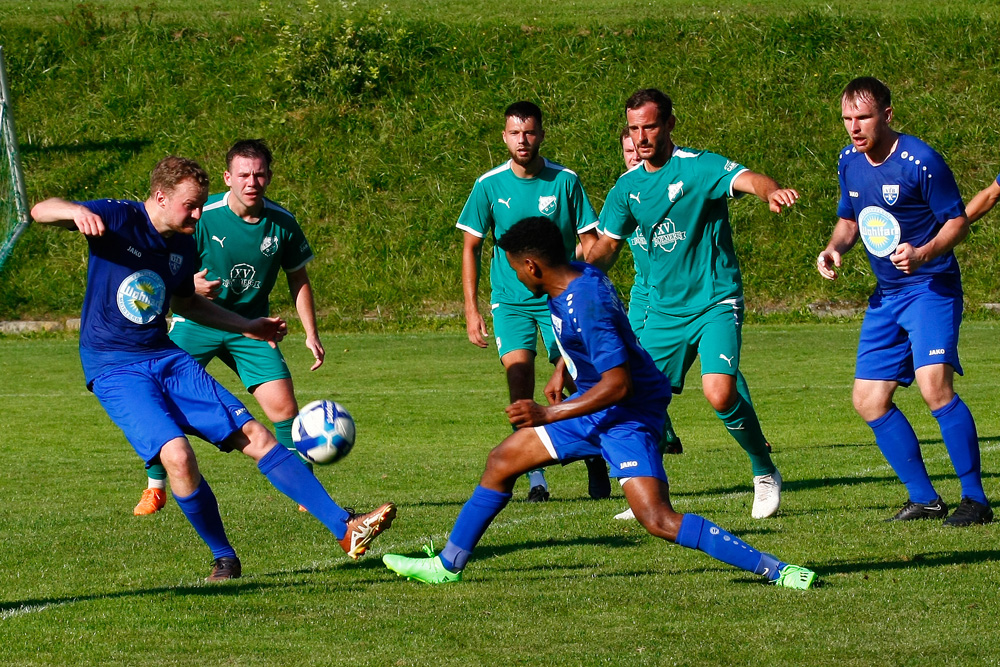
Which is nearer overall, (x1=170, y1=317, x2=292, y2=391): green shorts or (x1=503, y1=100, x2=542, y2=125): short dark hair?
(x1=170, y1=317, x2=292, y2=391): green shorts

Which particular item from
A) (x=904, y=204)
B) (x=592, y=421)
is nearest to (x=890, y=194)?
(x=904, y=204)

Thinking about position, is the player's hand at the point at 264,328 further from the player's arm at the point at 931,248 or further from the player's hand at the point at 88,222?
the player's arm at the point at 931,248

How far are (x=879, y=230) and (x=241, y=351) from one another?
4.18 m

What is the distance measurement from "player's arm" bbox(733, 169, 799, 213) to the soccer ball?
252 cm

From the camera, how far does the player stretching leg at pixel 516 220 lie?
8.70m

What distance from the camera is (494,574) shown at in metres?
6.13

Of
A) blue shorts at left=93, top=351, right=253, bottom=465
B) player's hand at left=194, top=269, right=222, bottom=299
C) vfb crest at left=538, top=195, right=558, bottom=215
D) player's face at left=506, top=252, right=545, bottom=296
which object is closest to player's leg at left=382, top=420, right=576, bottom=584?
player's face at left=506, top=252, right=545, bottom=296

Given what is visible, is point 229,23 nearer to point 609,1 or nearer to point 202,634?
point 609,1

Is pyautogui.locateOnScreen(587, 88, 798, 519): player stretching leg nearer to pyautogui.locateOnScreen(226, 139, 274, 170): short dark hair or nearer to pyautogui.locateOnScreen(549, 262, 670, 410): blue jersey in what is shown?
pyautogui.locateOnScreen(549, 262, 670, 410): blue jersey

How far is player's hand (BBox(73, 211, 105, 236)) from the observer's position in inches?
230

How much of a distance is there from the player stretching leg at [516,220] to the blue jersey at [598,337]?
2.88 m

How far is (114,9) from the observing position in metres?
28.7

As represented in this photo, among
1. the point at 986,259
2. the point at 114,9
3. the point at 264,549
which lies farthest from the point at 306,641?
the point at 114,9

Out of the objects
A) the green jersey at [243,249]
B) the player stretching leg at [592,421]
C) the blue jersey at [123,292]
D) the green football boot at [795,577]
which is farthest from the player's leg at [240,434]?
the green jersey at [243,249]
